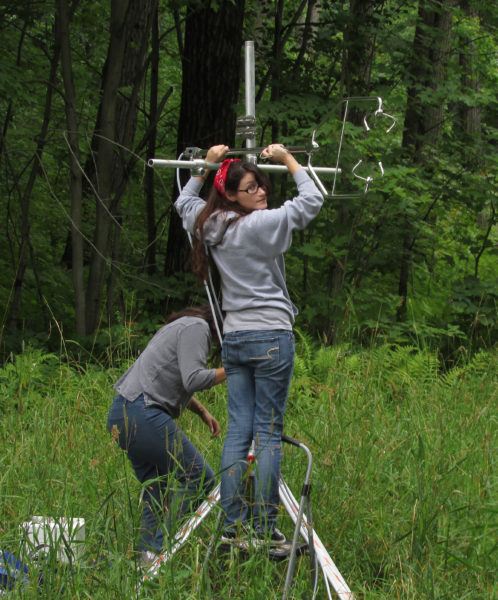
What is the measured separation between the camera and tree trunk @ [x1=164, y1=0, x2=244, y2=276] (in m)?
7.35

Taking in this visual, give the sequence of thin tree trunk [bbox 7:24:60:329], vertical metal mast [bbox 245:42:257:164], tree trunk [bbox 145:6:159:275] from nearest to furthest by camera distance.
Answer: vertical metal mast [bbox 245:42:257:164], thin tree trunk [bbox 7:24:60:329], tree trunk [bbox 145:6:159:275]

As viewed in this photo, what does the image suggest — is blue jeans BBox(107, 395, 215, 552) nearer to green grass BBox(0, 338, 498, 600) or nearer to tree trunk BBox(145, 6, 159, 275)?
green grass BBox(0, 338, 498, 600)

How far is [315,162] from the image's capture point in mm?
6438

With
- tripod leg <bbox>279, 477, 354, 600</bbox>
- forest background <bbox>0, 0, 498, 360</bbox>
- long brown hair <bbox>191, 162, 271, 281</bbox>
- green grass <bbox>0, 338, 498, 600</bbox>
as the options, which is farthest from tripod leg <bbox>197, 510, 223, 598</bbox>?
forest background <bbox>0, 0, 498, 360</bbox>

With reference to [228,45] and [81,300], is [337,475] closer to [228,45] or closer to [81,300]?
[81,300]

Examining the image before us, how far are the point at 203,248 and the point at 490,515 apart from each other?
1.78 meters

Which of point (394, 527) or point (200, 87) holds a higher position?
point (200, 87)

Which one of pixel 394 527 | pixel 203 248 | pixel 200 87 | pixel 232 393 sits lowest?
pixel 394 527

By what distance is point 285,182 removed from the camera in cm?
775

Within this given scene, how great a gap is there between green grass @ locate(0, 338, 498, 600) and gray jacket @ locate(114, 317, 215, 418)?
0.34 meters

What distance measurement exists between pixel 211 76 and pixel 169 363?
510 centimetres

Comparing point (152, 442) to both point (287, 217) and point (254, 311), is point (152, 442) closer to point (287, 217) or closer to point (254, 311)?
Result: point (254, 311)

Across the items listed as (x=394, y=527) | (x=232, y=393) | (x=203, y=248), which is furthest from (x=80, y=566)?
(x=394, y=527)

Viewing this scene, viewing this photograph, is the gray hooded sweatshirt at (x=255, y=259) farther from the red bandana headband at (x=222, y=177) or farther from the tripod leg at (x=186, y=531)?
the tripod leg at (x=186, y=531)
